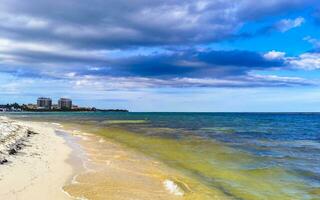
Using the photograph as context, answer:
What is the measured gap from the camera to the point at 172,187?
14305 mm

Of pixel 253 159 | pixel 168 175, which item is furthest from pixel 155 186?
pixel 253 159

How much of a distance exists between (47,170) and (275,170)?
440 inches

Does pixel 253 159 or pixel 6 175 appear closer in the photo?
pixel 6 175

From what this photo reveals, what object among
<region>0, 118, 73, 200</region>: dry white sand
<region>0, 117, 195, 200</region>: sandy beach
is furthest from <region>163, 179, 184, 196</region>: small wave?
<region>0, 118, 73, 200</region>: dry white sand

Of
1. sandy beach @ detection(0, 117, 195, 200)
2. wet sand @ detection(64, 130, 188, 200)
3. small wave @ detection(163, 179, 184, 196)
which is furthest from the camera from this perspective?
small wave @ detection(163, 179, 184, 196)

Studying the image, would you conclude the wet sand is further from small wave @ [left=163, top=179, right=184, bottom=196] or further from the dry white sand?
the dry white sand

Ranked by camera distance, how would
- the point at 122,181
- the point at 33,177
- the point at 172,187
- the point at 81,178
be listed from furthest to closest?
the point at 81,178, the point at 122,181, the point at 172,187, the point at 33,177

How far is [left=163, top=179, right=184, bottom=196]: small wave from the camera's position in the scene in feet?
44.2

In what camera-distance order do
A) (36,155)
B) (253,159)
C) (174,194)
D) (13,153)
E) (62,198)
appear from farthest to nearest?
(253,159), (36,155), (13,153), (174,194), (62,198)

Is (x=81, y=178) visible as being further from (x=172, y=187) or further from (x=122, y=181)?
(x=172, y=187)

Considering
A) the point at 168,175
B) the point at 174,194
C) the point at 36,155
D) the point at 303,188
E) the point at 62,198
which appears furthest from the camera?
the point at 36,155

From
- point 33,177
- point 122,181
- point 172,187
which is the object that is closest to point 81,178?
point 122,181

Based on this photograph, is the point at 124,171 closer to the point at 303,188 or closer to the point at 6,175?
the point at 6,175

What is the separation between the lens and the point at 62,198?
1170 cm
